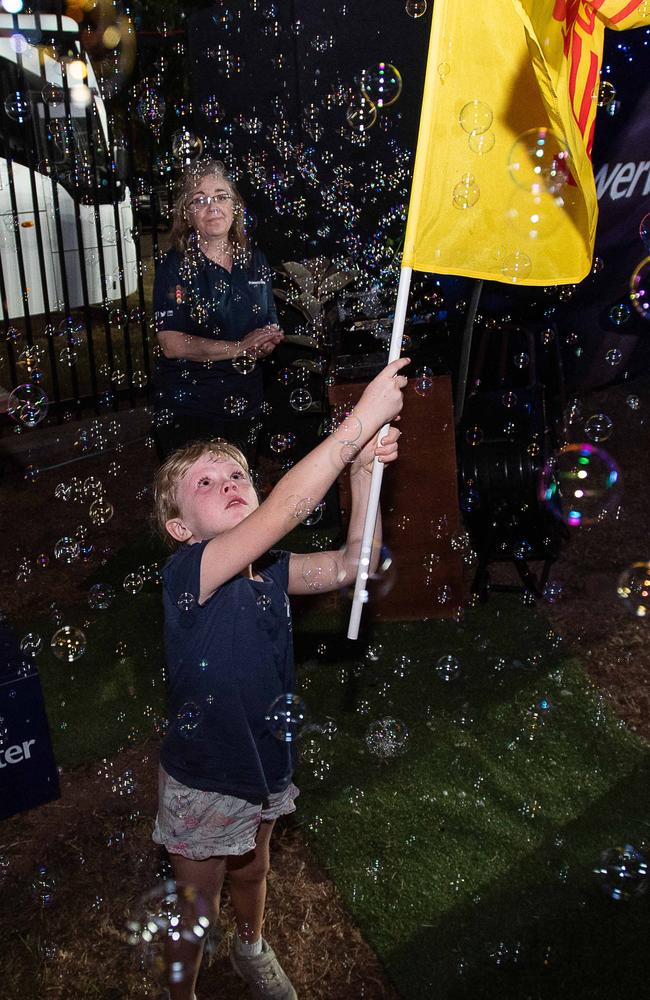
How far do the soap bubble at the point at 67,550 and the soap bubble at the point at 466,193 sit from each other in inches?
109

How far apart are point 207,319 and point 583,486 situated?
3081mm

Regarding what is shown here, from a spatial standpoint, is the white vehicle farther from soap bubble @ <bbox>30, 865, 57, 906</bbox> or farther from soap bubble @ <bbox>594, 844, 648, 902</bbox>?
soap bubble @ <bbox>594, 844, 648, 902</bbox>

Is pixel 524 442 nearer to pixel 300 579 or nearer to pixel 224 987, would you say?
pixel 300 579

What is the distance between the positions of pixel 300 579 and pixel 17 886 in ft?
5.00

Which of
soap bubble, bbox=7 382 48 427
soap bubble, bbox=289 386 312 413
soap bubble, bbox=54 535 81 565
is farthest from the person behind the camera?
soap bubble, bbox=54 535 81 565

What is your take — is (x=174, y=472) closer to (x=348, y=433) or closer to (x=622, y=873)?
(x=348, y=433)

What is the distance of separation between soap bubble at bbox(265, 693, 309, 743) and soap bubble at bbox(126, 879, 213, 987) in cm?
47

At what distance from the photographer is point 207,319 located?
12.5 ft

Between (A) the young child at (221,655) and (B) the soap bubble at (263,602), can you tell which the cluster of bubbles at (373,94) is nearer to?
(A) the young child at (221,655)

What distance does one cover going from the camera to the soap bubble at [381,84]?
5930mm

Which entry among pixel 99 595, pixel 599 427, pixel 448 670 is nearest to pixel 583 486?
pixel 599 427

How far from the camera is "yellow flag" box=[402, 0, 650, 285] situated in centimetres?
225

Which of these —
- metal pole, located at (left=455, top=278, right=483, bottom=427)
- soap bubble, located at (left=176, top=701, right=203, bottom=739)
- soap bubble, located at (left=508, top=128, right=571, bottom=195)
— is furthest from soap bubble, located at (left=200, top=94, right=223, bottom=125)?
soap bubble, located at (left=176, top=701, right=203, bottom=739)

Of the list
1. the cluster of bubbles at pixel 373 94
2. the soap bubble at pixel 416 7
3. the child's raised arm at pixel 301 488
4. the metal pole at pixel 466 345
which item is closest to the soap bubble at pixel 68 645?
the child's raised arm at pixel 301 488
